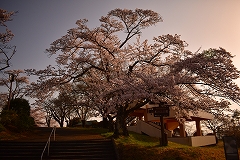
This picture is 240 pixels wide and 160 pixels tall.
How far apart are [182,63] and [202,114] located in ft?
59.5

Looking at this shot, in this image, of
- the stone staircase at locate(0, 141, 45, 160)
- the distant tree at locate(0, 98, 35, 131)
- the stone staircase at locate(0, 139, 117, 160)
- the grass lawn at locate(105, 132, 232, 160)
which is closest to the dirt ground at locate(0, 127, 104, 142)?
the distant tree at locate(0, 98, 35, 131)

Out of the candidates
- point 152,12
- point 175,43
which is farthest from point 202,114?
point 152,12

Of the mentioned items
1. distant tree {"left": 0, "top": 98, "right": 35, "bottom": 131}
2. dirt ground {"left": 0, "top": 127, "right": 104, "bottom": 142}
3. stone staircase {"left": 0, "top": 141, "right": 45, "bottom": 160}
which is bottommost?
stone staircase {"left": 0, "top": 141, "right": 45, "bottom": 160}

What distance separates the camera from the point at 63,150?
14.0m

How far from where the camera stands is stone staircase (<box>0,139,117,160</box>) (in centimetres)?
1295

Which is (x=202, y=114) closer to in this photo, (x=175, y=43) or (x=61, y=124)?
(x=175, y=43)

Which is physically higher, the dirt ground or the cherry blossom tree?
the cherry blossom tree

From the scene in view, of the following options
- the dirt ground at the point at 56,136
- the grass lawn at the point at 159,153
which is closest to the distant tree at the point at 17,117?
the dirt ground at the point at 56,136

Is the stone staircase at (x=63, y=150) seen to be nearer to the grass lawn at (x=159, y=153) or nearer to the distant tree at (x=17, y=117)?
the grass lawn at (x=159, y=153)

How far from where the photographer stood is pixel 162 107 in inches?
638

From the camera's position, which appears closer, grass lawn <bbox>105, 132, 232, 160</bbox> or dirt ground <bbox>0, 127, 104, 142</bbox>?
grass lawn <bbox>105, 132, 232, 160</bbox>

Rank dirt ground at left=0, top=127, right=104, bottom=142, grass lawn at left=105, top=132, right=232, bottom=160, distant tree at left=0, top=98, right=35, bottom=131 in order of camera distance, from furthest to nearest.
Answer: distant tree at left=0, top=98, right=35, bottom=131
dirt ground at left=0, top=127, right=104, bottom=142
grass lawn at left=105, top=132, right=232, bottom=160

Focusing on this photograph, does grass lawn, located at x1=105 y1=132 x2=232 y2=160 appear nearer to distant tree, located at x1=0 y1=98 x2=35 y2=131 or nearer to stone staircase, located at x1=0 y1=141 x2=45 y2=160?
stone staircase, located at x1=0 y1=141 x2=45 y2=160

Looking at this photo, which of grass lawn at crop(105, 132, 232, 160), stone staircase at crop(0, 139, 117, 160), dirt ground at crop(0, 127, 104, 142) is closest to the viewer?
stone staircase at crop(0, 139, 117, 160)
